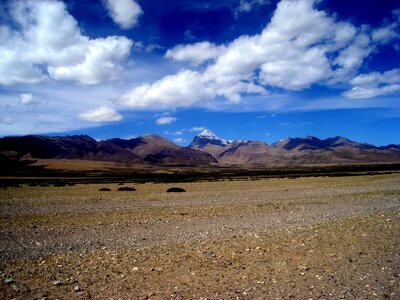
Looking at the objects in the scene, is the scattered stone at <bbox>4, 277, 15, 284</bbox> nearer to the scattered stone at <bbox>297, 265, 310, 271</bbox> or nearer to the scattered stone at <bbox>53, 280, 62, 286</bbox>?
the scattered stone at <bbox>53, 280, 62, 286</bbox>

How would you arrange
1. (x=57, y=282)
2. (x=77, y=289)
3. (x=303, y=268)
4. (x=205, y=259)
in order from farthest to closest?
(x=205, y=259), (x=303, y=268), (x=57, y=282), (x=77, y=289)

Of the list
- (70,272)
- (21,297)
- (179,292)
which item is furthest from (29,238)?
(179,292)

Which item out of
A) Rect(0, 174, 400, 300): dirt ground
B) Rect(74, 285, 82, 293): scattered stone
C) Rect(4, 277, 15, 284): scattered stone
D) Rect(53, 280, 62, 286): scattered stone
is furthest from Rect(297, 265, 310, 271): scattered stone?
Rect(4, 277, 15, 284): scattered stone

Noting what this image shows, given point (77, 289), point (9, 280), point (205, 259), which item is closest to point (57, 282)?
point (77, 289)

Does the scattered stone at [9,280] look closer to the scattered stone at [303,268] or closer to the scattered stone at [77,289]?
the scattered stone at [77,289]

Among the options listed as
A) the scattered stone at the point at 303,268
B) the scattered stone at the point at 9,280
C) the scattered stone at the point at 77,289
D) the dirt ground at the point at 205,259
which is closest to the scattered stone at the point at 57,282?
the dirt ground at the point at 205,259

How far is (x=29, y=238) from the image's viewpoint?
15.3m

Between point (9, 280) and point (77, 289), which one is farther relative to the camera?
point (9, 280)

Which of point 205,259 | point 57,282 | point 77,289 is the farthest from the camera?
point 205,259

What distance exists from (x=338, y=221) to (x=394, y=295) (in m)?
9.62

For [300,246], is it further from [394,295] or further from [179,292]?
[179,292]

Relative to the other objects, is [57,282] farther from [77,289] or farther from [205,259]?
[205,259]

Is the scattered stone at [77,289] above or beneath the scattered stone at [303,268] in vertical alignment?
beneath

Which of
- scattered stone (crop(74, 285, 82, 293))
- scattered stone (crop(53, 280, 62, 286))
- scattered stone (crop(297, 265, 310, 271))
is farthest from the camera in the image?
scattered stone (crop(297, 265, 310, 271))
